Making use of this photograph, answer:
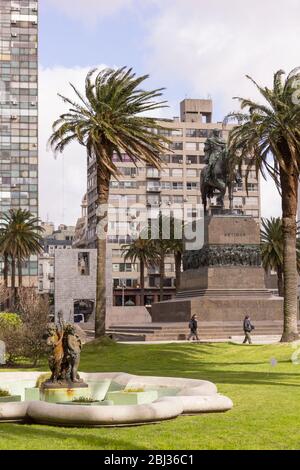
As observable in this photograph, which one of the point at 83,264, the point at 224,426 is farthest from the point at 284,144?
the point at 83,264

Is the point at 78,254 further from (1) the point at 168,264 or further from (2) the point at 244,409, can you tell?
(2) the point at 244,409

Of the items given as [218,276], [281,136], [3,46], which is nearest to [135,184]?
[3,46]

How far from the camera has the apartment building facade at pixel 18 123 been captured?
12319cm

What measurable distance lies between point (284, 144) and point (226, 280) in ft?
48.4

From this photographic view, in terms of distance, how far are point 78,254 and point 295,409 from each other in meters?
72.2

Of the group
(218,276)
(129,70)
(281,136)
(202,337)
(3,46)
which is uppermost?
(3,46)

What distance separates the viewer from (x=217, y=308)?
46750 millimetres

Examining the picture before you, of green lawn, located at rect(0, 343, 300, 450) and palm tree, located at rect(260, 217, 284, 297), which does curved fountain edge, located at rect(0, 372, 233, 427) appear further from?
palm tree, located at rect(260, 217, 284, 297)

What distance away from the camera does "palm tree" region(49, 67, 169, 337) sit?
4006 cm

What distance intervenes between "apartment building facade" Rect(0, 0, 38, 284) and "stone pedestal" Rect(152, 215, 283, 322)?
74963mm

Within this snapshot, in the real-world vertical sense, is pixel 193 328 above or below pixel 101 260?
below

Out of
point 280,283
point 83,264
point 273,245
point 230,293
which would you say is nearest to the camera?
point 230,293

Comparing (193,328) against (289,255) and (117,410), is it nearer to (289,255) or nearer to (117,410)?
(289,255)

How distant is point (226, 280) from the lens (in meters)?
48.6
